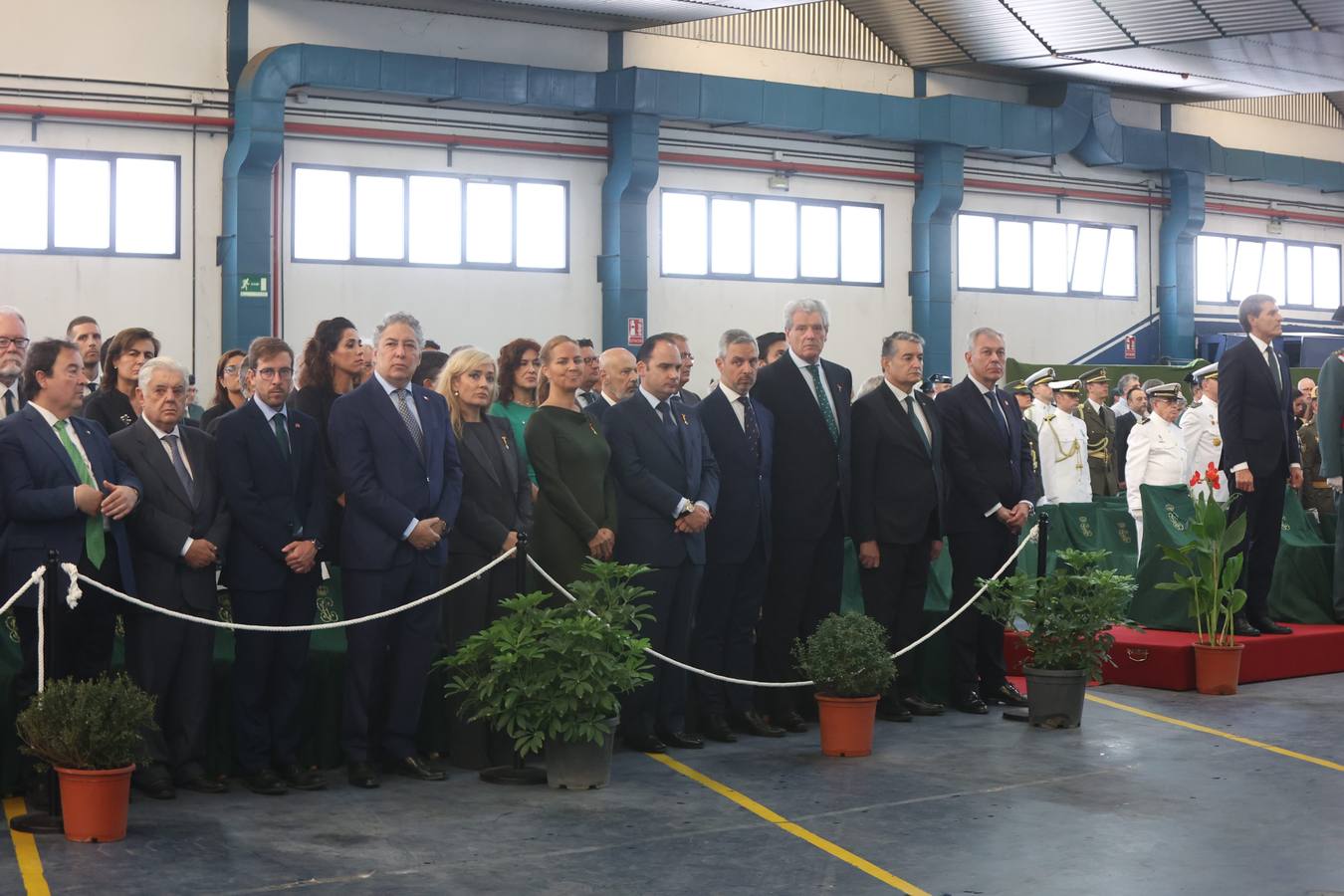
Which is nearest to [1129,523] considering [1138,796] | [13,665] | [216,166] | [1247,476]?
[1247,476]

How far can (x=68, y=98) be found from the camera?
14531mm

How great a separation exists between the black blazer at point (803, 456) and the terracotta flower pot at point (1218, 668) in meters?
2.29

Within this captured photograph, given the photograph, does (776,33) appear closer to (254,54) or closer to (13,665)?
(254,54)

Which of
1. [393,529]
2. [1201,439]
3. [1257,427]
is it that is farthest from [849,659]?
[1201,439]

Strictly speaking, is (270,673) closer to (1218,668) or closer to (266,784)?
(266,784)

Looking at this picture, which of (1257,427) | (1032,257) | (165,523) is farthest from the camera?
(1032,257)

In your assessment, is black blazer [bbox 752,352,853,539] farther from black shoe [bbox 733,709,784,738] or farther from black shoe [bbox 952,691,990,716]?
black shoe [bbox 952,691,990,716]

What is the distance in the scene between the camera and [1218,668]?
795cm

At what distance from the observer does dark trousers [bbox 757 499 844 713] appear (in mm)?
7000

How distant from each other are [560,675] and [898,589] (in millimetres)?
2236

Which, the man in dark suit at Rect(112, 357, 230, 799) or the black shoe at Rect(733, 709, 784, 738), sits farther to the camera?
the black shoe at Rect(733, 709, 784, 738)

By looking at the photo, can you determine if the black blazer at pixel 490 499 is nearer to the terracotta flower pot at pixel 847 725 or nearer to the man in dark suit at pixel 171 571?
the man in dark suit at pixel 171 571

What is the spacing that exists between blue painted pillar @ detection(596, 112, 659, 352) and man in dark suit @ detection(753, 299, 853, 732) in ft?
33.2

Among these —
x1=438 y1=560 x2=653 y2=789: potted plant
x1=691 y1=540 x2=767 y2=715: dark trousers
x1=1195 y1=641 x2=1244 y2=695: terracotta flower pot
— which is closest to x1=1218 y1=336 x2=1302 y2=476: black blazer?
x1=1195 y1=641 x2=1244 y2=695: terracotta flower pot
